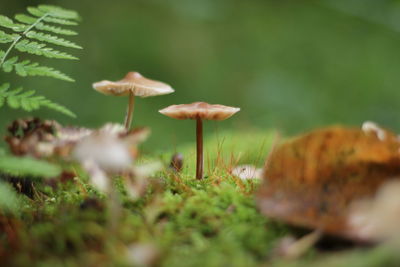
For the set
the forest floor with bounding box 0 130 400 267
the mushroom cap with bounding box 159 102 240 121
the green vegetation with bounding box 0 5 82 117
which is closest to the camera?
the forest floor with bounding box 0 130 400 267

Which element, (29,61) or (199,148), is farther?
(199,148)

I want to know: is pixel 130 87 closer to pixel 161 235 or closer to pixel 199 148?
pixel 199 148

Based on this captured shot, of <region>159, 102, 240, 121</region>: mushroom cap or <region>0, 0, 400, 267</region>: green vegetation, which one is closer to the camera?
<region>0, 0, 400, 267</region>: green vegetation

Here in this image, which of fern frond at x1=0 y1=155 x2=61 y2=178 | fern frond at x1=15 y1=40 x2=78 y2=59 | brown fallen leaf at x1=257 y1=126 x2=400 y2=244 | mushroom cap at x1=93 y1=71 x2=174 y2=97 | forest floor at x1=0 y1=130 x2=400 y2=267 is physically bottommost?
forest floor at x1=0 y1=130 x2=400 y2=267

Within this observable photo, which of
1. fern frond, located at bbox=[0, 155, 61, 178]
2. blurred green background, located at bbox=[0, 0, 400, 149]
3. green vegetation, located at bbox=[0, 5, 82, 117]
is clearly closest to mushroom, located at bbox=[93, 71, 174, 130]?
green vegetation, located at bbox=[0, 5, 82, 117]

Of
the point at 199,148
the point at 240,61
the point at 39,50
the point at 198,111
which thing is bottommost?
the point at 199,148

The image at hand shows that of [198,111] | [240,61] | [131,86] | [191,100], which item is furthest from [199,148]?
[240,61]

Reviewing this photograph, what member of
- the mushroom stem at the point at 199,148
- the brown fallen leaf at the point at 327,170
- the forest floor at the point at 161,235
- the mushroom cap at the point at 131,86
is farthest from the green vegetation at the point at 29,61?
the brown fallen leaf at the point at 327,170

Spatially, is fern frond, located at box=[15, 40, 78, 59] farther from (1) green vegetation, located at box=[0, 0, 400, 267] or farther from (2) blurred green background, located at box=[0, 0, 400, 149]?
(2) blurred green background, located at box=[0, 0, 400, 149]
